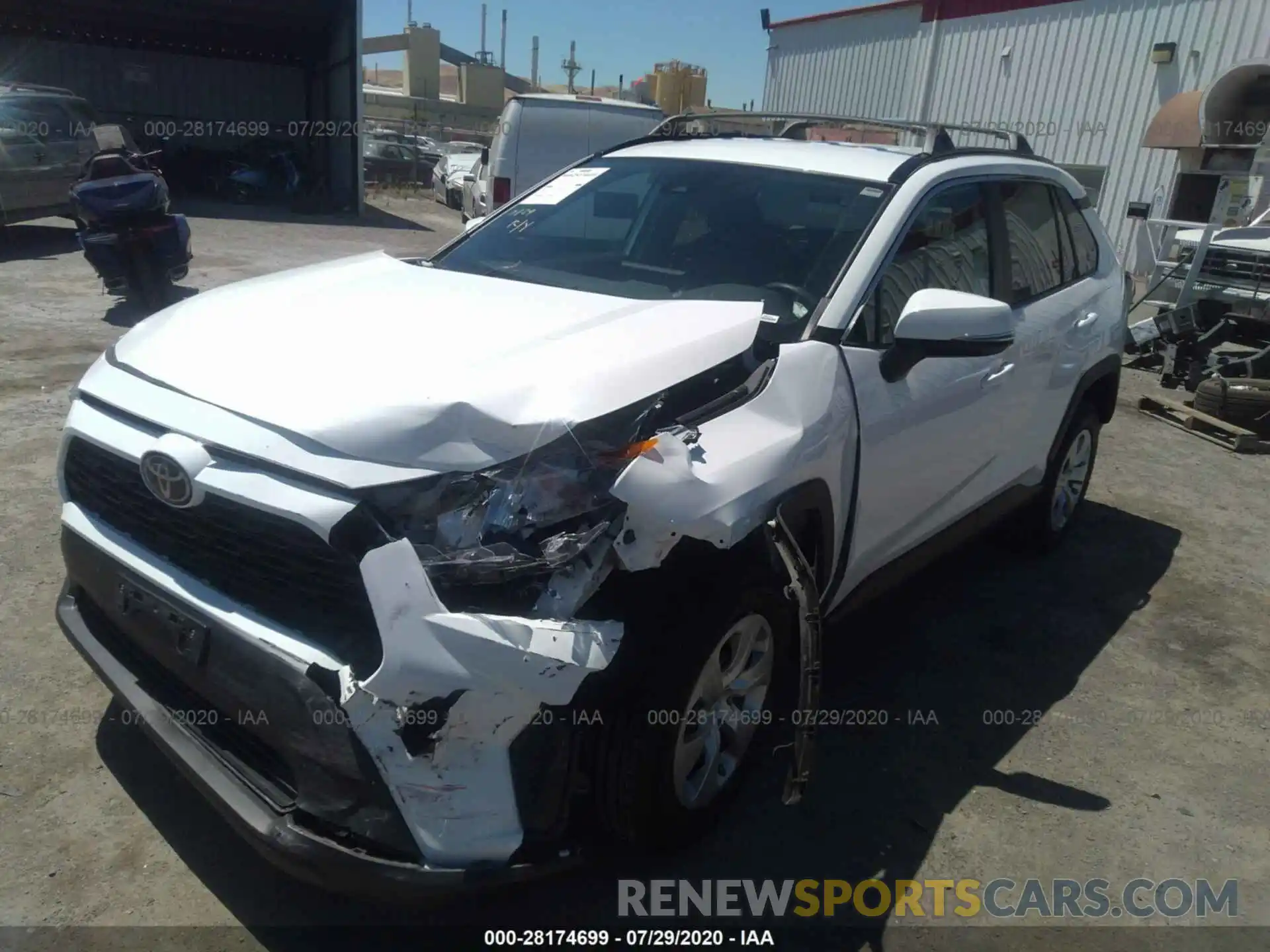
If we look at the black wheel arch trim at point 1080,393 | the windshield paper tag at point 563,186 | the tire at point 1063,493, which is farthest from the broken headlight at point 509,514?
the tire at point 1063,493

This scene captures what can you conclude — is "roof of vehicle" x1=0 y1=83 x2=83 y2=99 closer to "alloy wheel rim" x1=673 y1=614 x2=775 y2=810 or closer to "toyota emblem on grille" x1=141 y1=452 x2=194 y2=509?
"toyota emblem on grille" x1=141 y1=452 x2=194 y2=509

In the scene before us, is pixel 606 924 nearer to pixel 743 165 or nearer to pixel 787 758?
pixel 787 758

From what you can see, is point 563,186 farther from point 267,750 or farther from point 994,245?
point 267,750

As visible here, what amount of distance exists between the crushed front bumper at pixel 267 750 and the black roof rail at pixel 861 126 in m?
2.86

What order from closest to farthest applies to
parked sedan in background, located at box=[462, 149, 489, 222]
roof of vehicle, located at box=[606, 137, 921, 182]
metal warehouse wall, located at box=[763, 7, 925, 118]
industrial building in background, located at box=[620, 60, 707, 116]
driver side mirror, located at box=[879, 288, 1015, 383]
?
driver side mirror, located at box=[879, 288, 1015, 383], roof of vehicle, located at box=[606, 137, 921, 182], parked sedan in background, located at box=[462, 149, 489, 222], metal warehouse wall, located at box=[763, 7, 925, 118], industrial building in background, located at box=[620, 60, 707, 116]

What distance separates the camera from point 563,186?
3.92 metres

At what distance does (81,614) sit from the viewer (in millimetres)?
2664

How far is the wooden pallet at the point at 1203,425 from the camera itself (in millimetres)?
6973

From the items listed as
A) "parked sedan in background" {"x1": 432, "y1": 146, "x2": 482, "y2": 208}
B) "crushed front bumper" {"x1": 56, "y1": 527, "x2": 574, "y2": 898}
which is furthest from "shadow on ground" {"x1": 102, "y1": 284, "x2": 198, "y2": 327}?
"parked sedan in background" {"x1": 432, "y1": 146, "x2": 482, "y2": 208}

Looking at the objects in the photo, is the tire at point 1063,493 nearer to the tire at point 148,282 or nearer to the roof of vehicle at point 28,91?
the tire at point 148,282

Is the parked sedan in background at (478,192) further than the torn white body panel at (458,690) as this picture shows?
Yes

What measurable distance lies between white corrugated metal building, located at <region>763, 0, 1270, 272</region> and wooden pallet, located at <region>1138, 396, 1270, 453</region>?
324 centimetres

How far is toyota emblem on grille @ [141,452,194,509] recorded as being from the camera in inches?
84.7

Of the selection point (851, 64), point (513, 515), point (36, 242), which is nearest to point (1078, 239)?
point (513, 515)
